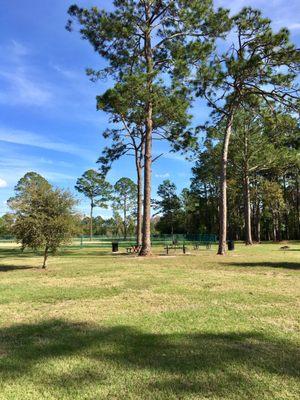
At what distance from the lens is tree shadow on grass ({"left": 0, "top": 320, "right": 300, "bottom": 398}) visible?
13.6 feet

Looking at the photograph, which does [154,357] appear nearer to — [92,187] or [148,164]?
[148,164]

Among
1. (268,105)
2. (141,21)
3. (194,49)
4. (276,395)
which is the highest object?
(141,21)

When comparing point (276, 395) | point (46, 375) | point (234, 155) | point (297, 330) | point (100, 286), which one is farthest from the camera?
point (234, 155)

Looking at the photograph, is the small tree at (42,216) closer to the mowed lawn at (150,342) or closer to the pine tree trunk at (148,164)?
the mowed lawn at (150,342)

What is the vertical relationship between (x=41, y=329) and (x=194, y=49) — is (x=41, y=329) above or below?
below

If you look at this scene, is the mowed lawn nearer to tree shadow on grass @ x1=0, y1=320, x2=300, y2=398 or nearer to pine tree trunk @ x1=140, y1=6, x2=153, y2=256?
tree shadow on grass @ x1=0, y1=320, x2=300, y2=398

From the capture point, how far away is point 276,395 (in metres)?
3.86

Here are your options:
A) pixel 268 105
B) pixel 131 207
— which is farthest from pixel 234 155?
pixel 131 207

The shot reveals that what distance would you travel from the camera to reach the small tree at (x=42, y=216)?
15.1m

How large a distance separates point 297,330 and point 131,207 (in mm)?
80152

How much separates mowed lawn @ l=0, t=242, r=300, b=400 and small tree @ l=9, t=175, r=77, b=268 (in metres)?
4.87

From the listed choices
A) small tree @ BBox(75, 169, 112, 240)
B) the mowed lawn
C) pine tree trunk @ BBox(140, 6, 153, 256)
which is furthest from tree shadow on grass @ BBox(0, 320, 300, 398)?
small tree @ BBox(75, 169, 112, 240)

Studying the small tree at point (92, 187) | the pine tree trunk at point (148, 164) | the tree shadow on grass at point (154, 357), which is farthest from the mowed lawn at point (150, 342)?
the small tree at point (92, 187)

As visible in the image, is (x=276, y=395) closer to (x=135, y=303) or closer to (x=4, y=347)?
(x=4, y=347)
